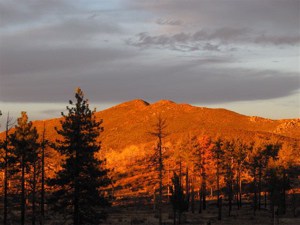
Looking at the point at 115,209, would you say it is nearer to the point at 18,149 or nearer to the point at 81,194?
the point at 18,149

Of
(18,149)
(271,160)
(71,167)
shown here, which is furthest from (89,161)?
(271,160)

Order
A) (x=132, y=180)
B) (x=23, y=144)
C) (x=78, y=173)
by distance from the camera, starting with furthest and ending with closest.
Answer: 1. (x=132, y=180)
2. (x=23, y=144)
3. (x=78, y=173)

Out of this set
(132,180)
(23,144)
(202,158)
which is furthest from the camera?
(132,180)

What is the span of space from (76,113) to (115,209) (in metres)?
44.4


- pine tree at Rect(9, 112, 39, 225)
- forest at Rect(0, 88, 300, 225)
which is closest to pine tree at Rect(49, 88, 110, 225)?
forest at Rect(0, 88, 300, 225)

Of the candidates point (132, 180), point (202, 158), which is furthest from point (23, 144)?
point (132, 180)

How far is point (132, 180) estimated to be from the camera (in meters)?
130

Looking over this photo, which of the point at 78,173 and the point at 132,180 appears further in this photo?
the point at 132,180

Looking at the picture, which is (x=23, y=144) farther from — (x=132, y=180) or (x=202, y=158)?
(x=132, y=180)

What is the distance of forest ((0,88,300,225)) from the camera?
4197cm

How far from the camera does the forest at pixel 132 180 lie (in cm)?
4197

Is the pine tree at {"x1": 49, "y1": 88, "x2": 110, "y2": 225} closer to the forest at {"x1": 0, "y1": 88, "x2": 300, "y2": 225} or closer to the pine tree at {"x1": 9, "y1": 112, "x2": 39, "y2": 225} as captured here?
the forest at {"x1": 0, "y1": 88, "x2": 300, "y2": 225}

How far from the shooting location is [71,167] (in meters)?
41.4

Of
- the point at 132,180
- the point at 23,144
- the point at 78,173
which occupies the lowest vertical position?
the point at 132,180
